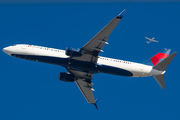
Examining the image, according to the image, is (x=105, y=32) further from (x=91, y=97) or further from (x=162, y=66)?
(x=91, y=97)

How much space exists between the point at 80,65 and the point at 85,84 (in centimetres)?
1103

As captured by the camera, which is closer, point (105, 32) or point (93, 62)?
point (105, 32)

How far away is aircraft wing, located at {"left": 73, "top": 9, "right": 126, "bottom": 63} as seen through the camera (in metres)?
47.5

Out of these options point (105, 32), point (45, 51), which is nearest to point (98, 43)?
point (105, 32)

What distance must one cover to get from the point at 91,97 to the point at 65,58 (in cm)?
1660

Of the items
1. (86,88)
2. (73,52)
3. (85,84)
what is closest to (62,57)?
(73,52)

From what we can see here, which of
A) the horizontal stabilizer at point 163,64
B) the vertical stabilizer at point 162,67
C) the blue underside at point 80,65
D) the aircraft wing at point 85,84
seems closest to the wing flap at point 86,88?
the aircraft wing at point 85,84

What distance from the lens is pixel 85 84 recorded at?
6681 centimetres

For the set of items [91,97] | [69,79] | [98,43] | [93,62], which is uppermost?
[98,43]

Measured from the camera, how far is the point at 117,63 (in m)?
57.2

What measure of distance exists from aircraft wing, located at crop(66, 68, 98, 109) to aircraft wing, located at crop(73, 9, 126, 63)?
8.06 metres

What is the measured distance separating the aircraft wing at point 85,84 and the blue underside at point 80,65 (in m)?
5.44

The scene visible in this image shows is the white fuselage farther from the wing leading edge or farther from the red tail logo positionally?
the red tail logo

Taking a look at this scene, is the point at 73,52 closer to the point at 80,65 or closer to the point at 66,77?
the point at 80,65
